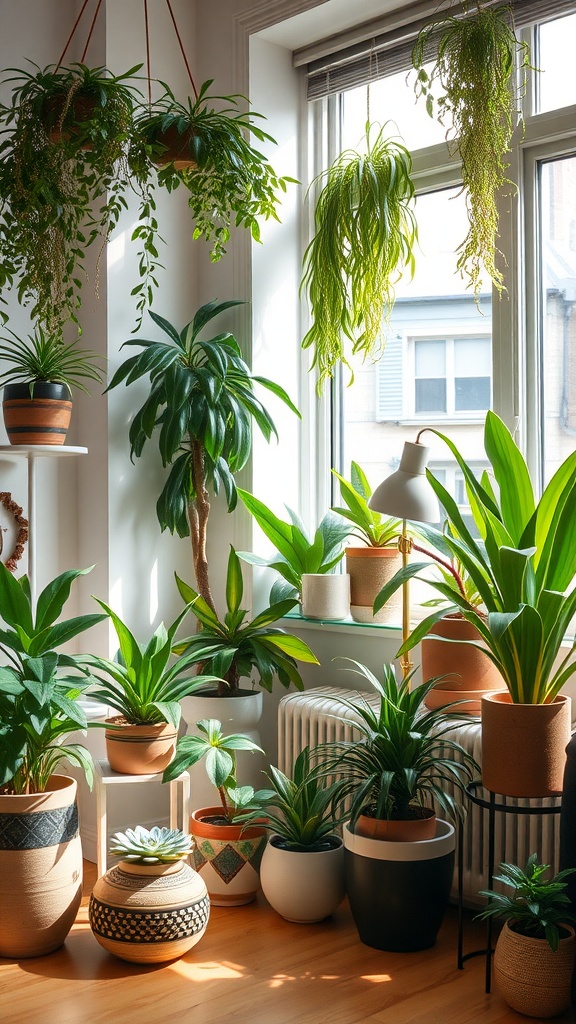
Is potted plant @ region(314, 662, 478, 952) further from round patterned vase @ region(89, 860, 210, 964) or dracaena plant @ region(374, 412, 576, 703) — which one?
round patterned vase @ region(89, 860, 210, 964)

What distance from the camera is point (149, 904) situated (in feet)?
8.55

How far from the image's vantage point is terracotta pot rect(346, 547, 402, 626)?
3.37 meters

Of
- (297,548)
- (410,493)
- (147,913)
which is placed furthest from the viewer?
(297,548)

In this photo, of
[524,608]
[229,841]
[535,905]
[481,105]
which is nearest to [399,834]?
[535,905]

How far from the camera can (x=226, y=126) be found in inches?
118

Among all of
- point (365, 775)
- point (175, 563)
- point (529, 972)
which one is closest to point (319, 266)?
point (175, 563)

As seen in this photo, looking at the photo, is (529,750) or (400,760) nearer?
(529,750)

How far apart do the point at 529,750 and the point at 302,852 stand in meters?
0.83

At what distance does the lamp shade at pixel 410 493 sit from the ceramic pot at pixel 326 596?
22.5 inches

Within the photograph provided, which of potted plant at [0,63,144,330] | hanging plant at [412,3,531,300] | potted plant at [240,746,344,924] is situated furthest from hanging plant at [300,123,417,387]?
potted plant at [240,746,344,924]

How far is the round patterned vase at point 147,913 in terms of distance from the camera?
259 cm

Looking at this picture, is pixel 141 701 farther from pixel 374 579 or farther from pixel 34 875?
pixel 374 579

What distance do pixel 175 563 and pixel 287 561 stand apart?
49cm

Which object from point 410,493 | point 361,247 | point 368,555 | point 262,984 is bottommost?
point 262,984
